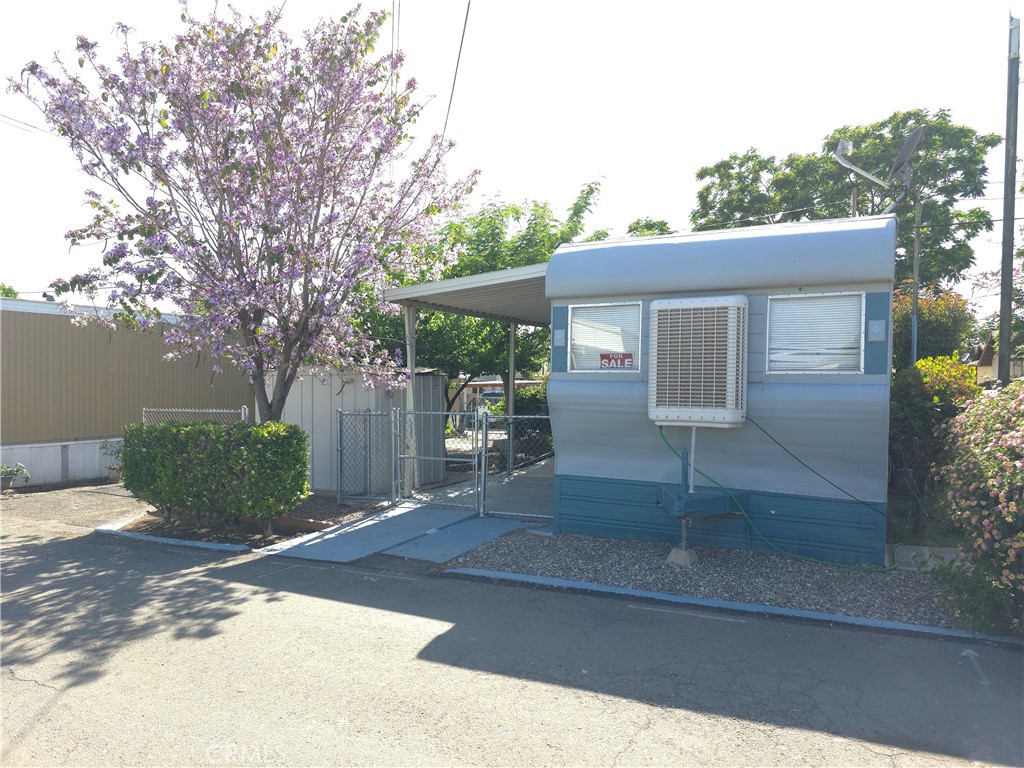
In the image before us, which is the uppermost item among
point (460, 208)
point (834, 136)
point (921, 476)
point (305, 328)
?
point (834, 136)

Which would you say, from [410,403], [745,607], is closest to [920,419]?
[745,607]

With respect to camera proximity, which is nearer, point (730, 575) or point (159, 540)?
point (730, 575)

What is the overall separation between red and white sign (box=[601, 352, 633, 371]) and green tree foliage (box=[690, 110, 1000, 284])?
15194mm

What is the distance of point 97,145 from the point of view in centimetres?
979

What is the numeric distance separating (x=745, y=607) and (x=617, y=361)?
3131mm

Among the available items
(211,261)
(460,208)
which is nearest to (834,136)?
(460,208)

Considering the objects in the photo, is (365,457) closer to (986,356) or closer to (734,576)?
(734,576)

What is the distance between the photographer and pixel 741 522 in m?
7.96

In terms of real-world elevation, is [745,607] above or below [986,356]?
below

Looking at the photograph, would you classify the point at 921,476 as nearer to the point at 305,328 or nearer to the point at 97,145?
the point at 305,328

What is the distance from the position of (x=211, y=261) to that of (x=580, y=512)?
20.3 ft

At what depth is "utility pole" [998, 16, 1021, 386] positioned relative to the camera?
9.13m

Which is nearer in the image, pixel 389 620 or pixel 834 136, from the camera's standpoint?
pixel 389 620

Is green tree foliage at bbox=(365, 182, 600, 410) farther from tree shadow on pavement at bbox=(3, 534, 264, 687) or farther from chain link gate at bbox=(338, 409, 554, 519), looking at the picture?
tree shadow on pavement at bbox=(3, 534, 264, 687)
